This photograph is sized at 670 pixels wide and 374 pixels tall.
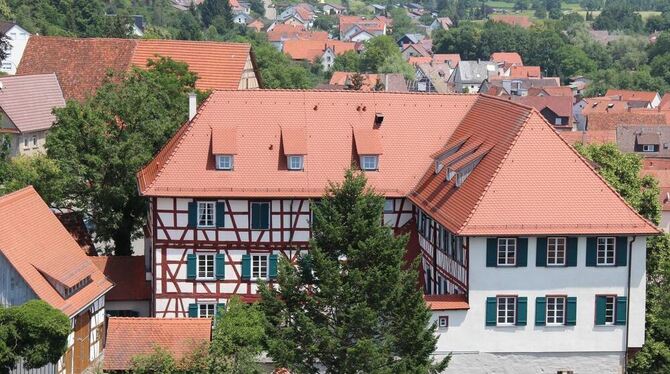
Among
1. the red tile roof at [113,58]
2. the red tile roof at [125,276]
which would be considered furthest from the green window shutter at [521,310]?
the red tile roof at [113,58]

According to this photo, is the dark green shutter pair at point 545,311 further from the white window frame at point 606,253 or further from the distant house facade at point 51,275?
the distant house facade at point 51,275

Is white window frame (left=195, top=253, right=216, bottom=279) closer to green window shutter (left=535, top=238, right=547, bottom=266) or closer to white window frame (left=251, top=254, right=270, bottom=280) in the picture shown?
white window frame (left=251, top=254, right=270, bottom=280)

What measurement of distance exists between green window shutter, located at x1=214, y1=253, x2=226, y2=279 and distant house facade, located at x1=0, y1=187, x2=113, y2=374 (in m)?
3.64

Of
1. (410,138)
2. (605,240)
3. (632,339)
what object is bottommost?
(632,339)

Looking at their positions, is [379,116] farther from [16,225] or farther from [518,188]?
[16,225]

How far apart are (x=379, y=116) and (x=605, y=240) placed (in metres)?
10.4

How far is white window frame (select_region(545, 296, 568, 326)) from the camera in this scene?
141 ft

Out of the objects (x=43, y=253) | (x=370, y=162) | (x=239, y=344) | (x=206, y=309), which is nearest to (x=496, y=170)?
(x=370, y=162)

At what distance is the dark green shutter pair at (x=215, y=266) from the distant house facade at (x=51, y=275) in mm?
2817

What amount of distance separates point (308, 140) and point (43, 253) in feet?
35.0

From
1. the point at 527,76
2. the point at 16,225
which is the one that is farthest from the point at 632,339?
the point at 527,76

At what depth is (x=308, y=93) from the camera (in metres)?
50.2

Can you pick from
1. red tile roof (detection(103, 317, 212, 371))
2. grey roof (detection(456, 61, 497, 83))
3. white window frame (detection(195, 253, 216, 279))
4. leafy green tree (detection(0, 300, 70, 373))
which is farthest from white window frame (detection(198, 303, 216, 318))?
grey roof (detection(456, 61, 497, 83))

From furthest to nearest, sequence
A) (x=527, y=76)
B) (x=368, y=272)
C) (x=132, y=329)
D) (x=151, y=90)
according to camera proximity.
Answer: (x=527, y=76)
(x=151, y=90)
(x=132, y=329)
(x=368, y=272)
